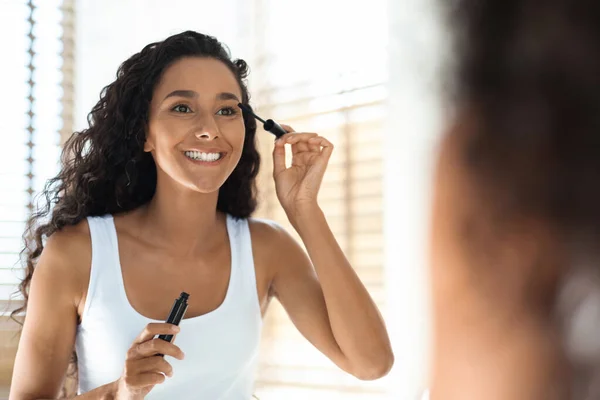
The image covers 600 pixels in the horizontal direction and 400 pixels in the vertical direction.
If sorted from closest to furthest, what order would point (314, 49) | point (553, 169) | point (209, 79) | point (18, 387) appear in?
point (553, 169) < point (18, 387) < point (209, 79) < point (314, 49)

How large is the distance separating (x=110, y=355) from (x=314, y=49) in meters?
1.25

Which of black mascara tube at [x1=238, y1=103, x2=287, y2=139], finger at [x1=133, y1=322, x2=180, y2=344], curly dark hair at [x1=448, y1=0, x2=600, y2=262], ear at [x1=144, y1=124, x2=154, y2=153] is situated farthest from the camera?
ear at [x1=144, y1=124, x2=154, y2=153]

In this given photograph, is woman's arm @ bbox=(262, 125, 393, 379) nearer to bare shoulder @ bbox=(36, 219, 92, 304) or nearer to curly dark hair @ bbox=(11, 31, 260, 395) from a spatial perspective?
curly dark hair @ bbox=(11, 31, 260, 395)

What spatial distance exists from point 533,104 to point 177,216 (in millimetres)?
1228

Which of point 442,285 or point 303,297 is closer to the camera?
point 442,285

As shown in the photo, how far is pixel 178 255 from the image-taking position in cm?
128

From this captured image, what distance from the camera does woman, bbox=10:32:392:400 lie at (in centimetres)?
116

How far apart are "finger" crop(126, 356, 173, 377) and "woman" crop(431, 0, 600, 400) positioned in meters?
0.83

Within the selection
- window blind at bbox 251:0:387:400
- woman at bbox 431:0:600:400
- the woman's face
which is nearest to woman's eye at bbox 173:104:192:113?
the woman's face

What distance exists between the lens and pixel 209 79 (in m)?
1.22

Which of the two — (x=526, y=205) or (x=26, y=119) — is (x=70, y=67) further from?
(x=526, y=205)

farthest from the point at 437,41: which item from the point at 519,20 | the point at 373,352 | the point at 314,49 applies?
the point at 314,49

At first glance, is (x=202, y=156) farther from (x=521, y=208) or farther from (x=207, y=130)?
(x=521, y=208)

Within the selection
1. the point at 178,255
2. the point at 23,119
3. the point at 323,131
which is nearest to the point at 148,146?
the point at 178,255
